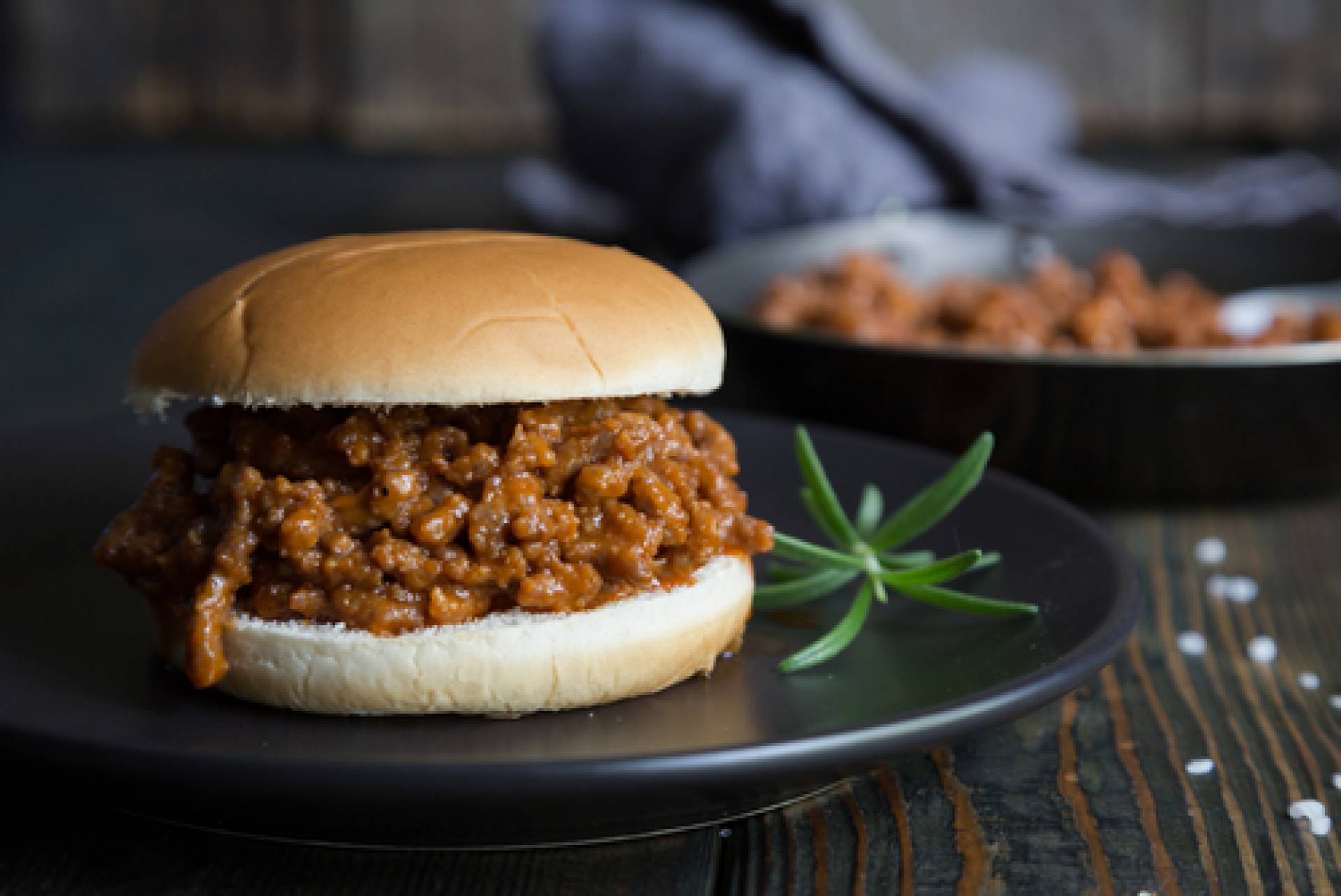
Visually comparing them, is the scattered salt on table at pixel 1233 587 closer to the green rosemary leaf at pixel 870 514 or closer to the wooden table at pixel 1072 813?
the wooden table at pixel 1072 813

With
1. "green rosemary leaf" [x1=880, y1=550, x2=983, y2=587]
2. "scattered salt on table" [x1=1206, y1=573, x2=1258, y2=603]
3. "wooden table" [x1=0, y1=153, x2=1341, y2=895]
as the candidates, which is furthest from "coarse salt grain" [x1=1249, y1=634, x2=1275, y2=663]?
"green rosemary leaf" [x1=880, y1=550, x2=983, y2=587]

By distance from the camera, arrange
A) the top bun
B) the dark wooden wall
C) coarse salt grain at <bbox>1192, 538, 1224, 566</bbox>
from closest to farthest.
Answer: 1. the top bun
2. coarse salt grain at <bbox>1192, 538, 1224, 566</bbox>
3. the dark wooden wall

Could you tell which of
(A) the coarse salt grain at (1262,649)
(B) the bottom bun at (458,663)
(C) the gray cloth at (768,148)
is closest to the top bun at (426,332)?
(B) the bottom bun at (458,663)

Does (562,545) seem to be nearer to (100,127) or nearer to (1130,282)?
(1130,282)

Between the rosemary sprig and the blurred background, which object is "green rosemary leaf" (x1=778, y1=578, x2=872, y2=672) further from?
the blurred background

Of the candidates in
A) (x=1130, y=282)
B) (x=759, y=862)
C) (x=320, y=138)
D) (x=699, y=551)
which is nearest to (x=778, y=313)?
(x=1130, y=282)

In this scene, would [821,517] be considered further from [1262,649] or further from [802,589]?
[1262,649]
